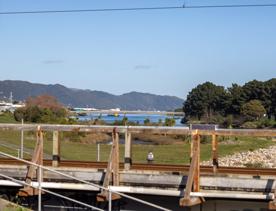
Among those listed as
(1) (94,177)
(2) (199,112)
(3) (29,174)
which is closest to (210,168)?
(1) (94,177)

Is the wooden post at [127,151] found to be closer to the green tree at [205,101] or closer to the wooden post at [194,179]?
the wooden post at [194,179]

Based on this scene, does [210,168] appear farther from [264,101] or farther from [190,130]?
[264,101]

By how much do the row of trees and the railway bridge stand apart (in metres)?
80.8

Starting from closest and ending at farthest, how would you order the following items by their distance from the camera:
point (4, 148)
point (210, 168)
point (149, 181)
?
point (149, 181), point (210, 168), point (4, 148)

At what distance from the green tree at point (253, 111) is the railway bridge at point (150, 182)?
281ft

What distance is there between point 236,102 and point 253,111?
1083 centimetres

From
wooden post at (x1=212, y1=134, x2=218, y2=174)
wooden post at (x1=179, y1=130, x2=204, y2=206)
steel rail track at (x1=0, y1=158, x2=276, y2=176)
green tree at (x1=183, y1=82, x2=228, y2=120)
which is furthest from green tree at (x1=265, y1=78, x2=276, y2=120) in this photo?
wooden post at (x1=179, y1=130, x2=204, y2=206)

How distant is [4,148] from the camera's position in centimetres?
2961

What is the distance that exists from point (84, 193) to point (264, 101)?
98.8 metres

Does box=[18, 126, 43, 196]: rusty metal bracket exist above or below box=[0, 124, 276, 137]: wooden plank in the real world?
below

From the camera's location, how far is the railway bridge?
1348cm

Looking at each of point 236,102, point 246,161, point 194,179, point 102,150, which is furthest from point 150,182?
point 236,102

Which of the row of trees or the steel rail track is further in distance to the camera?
the row of trees

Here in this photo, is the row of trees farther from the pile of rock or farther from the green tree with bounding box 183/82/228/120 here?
the pile of rock
